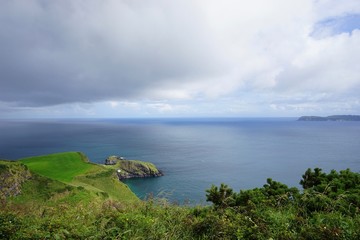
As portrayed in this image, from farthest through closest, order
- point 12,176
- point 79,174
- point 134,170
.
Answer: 1. point 134,170
2. point 79,174
3. point 12,176

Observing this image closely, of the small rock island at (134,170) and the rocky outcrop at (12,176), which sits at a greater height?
the rocky outcrop at (12,176)

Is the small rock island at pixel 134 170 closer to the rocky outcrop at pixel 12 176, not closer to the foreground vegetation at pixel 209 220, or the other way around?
the rocky outcrop at pixel 12 176

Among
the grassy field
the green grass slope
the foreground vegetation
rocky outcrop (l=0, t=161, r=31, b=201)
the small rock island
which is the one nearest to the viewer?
the foreground vegetation

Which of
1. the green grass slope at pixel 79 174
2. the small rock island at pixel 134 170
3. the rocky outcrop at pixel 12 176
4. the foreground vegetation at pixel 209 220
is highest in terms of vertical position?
the foreground vegetation at pixel 209 220

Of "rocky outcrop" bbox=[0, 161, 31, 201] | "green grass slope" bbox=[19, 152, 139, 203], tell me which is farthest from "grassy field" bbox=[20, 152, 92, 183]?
"rocky outcrop" bbox=[0, 161, 31, 201]

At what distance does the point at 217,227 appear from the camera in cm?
692

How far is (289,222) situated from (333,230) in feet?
4.63

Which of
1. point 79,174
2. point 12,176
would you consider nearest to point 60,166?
point 79,174

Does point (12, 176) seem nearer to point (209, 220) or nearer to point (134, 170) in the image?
point (134, 170)

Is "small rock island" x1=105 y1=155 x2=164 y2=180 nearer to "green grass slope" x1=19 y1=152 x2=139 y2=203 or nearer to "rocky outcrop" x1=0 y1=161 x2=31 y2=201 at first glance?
"green grass slope" x1=19 y1=152 x2=139 y2=203

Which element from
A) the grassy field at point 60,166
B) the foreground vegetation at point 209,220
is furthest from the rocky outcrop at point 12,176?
the foreground vegetation at point 209,220

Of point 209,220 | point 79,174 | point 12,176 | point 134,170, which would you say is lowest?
point 134,170

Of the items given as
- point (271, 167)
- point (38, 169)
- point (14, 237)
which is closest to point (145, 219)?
point (14, 237)

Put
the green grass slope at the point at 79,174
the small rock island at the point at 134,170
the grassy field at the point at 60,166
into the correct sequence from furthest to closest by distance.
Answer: the small rock island at the point at 134,170, the grassy field at the point at 60,166, the green grass slope at the point at 79,174
